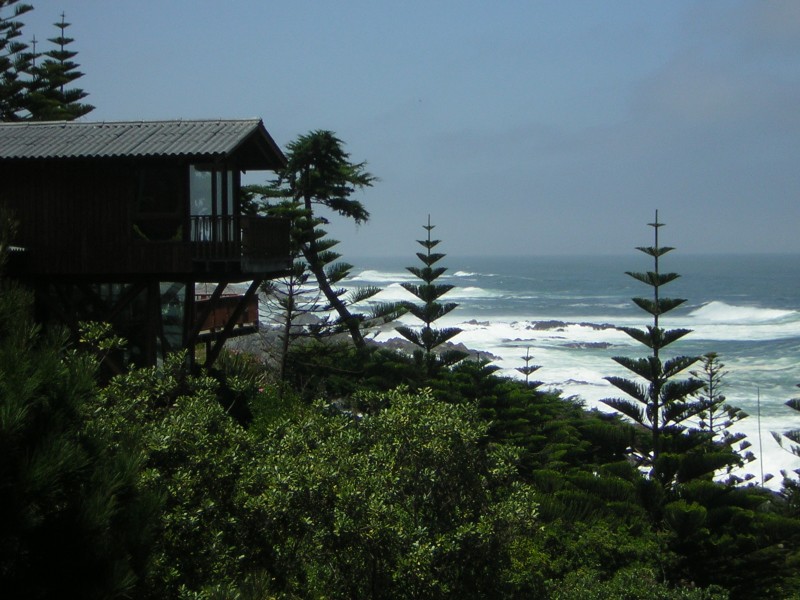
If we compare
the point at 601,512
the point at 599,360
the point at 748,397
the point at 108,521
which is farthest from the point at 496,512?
the point at 599,360

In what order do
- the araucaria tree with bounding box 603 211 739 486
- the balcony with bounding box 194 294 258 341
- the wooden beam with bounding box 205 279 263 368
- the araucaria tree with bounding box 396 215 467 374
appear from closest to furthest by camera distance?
the araucaria tree with bounding box 603 211 739 486, the wooden beam with bounding box 205 279 263 368, the balcony with bounding box 194 294 258 341, the araucaria tree with bounding box 396 215 467 374

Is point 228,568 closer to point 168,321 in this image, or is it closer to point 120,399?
point 120,399

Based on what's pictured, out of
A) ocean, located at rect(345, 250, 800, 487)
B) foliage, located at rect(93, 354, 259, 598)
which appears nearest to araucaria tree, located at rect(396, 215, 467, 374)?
ocean, located at rect(345, 250, 800, 487)

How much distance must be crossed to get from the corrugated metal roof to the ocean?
13504 millimetres

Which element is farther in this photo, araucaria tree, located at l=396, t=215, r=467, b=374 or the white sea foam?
the white sea foam

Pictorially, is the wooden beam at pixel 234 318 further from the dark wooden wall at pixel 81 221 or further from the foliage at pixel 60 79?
the foliage at pixel 60 79

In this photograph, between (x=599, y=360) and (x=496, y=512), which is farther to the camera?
(x=599, y=360)

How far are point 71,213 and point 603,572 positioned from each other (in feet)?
32.4

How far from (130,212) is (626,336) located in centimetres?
4386

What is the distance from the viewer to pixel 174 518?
6.30 metres

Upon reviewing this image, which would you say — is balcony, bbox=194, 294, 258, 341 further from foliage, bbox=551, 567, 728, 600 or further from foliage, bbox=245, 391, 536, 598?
foliage, bbox=245, 391, 536, 598

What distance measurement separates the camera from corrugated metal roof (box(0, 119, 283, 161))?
14.1 meters

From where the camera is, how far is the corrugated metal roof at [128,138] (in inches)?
555

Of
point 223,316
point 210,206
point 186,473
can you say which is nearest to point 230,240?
point 210,206
